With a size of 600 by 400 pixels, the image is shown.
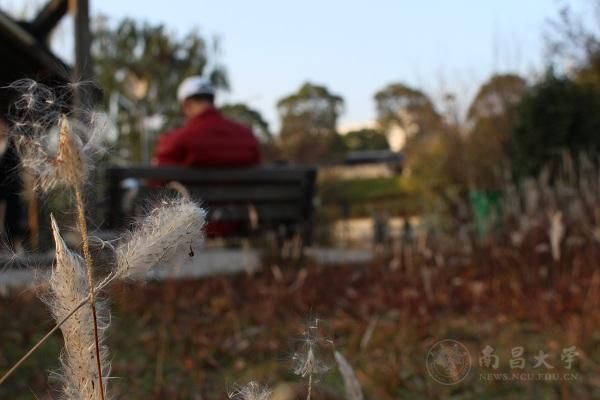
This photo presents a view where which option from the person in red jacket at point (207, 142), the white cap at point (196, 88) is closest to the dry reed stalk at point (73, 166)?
the person in red jacket at point (207, 142)

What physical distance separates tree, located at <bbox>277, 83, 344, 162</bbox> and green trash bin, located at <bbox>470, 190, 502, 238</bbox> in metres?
13.6

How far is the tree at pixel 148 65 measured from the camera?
26688mm

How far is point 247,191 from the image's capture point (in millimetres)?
5164

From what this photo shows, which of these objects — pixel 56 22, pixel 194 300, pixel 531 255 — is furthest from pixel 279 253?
pixel 56 22

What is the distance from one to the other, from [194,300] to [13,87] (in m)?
3.58

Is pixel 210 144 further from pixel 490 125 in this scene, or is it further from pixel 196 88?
pixel 490 125

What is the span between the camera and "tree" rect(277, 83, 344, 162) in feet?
75.7

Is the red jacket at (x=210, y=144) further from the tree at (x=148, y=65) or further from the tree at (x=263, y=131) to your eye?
the tree at (x=148, y=65)

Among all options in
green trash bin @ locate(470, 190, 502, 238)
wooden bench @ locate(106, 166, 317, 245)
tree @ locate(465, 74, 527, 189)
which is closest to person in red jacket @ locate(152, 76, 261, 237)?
wooden bench @ locate(106, 166, 317, 245)

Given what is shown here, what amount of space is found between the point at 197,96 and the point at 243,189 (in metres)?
1.01

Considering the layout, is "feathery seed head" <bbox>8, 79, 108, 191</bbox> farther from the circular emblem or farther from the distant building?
the distant building

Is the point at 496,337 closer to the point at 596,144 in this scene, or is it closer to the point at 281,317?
the point at 281,317

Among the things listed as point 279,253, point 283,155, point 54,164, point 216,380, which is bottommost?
point 216,380

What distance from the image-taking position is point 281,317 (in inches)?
150
